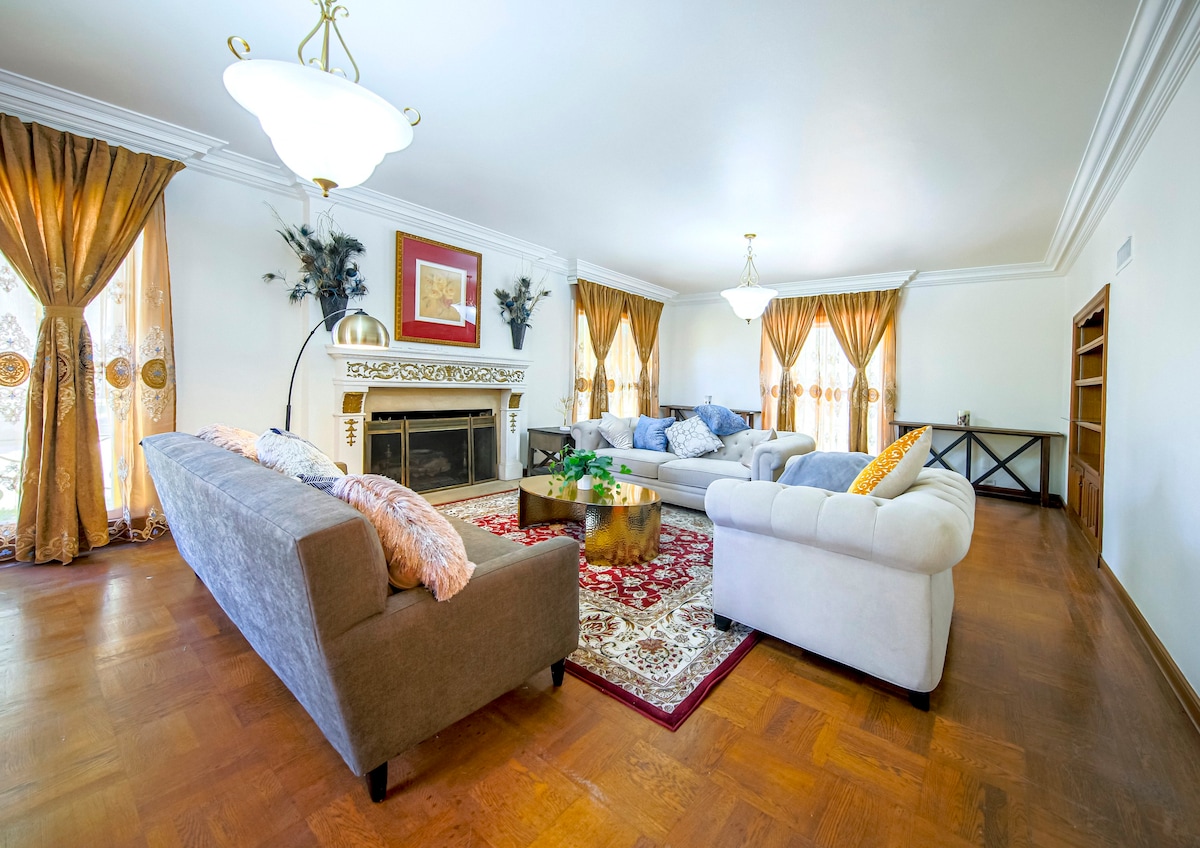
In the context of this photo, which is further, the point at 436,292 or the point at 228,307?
the point at 436,292

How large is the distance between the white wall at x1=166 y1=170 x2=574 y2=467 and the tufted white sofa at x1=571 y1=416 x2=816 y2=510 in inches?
82.9

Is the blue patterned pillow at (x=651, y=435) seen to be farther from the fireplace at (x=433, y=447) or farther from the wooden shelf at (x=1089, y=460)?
the wooden shelf at (x=1089, y=460)

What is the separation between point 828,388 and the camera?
6.33m

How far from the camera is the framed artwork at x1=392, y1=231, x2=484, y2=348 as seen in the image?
14.0ft

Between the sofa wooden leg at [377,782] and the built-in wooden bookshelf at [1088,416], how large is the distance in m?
4.28

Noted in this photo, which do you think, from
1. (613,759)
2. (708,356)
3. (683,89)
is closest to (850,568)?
(613,759)

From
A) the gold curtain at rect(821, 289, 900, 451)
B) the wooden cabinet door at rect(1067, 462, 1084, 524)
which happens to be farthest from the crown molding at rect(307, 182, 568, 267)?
the wooden cabinet door at rect(1067, 462, 1084, 524)

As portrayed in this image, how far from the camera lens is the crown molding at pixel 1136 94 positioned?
6.01 ft

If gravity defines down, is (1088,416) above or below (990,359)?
below

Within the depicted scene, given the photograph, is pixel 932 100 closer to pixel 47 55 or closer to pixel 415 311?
pixel 415 311

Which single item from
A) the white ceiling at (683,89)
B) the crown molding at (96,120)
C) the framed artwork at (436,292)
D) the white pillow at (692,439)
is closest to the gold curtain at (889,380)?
the white ceiling at (683,89)

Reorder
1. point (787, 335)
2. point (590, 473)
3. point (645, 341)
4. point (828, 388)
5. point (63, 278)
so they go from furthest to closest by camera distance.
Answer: point (645, 341), point (787, 335), point (828, 388), point (590, 473), point (63, 278)

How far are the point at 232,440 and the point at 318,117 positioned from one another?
1.40 meters

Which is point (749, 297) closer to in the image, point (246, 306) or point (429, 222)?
point (429, 222)
